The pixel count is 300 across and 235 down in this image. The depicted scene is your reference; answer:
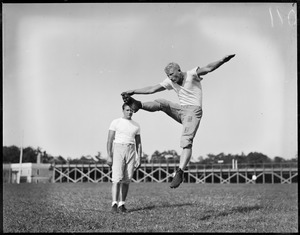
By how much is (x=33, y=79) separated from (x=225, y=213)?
3.62m

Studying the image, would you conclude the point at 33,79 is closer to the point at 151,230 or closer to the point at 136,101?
the point at 136,101

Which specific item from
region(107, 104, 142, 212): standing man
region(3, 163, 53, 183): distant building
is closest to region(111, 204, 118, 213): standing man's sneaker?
region(107, 104, 142, 212): standing man

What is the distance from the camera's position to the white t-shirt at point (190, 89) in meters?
5.53

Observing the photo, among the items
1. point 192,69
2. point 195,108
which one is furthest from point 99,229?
point 192,69

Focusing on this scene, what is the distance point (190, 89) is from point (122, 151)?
175 centimetres

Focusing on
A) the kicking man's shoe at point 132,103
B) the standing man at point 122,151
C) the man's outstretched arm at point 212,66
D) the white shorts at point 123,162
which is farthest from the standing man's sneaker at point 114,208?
the man's outstretched arm at point 212,66

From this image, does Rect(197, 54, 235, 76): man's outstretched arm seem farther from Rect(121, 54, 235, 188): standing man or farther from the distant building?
A: the distant building

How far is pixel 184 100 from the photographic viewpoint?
563 centimetres

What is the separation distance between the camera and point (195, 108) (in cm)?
553

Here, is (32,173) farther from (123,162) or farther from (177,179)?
(177,179)

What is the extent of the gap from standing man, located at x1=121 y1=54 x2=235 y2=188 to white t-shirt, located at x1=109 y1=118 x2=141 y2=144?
1.02m

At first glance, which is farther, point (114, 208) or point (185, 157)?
point (114, 208)

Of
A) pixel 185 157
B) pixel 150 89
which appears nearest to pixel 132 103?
pixel 150 89

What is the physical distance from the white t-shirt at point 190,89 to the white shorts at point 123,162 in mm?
1510
